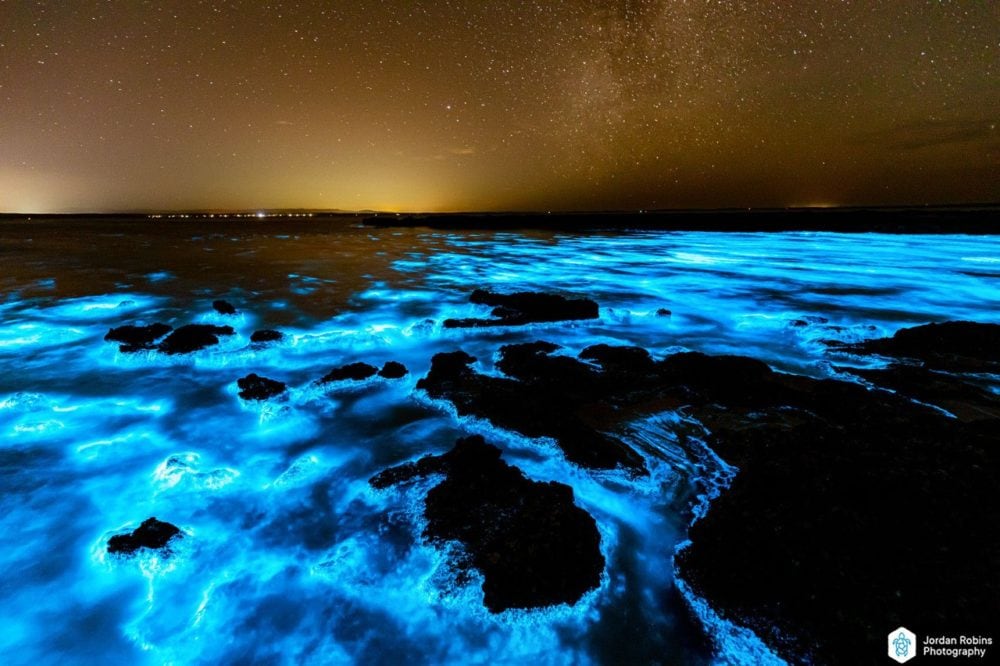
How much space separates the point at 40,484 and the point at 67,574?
1314 millimetres

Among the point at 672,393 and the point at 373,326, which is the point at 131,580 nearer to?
the point at 672,393

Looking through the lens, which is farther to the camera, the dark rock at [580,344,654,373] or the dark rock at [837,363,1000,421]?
the dark rock at [580,344,654,373]

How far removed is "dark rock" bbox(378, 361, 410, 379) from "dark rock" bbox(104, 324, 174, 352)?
3.59 meters

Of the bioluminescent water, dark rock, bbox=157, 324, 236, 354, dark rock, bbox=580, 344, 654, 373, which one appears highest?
dark rock, bbox=157, 324, 236, 354

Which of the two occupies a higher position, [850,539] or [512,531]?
[850,539]

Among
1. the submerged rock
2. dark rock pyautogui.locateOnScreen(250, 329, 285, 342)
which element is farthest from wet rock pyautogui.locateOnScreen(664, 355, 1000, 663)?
dark rock pyautogui.locateOnScreen(250, 329, 285, 342)

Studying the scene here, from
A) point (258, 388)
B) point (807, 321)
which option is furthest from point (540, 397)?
point (807, 321)

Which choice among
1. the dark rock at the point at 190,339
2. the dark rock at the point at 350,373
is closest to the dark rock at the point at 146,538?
the dark rock at the point at 350,373

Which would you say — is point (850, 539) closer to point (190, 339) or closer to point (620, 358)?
point (620, 358)

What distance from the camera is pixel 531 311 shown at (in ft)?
28.6

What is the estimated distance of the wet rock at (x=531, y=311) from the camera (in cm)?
816

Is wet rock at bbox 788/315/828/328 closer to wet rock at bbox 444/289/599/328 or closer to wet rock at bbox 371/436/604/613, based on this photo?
wet rock at bbox 444/289/599/328

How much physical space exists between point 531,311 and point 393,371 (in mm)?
3762

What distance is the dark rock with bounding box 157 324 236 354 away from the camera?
20.6ft
